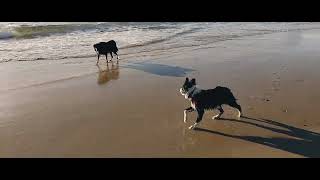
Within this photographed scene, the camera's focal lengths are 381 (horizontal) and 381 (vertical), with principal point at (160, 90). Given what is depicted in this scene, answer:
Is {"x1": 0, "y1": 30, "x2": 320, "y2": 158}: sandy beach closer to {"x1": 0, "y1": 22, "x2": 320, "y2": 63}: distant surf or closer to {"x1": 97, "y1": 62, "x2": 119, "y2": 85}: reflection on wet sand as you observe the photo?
{"x1": 97, "y1": 62, "x2": 119, "y2": 85}: reflection on wet sand

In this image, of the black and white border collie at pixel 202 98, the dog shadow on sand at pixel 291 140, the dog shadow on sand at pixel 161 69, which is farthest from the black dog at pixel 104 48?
the dog shadow on sand at pixel 291 140

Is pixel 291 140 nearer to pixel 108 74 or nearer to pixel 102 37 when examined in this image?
pixel 108 74

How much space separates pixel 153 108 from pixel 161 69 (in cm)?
455

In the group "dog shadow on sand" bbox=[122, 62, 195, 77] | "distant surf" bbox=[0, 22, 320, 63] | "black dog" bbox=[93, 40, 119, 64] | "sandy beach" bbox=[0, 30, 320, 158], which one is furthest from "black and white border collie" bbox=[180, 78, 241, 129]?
"distant surf" bbox=[0, 22, 320, 63]

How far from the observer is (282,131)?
24.0 feet

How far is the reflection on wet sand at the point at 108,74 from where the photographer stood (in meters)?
12.1

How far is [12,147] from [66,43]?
13560mm

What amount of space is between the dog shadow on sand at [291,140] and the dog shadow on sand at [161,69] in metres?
5.18

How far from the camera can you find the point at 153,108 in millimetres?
8891

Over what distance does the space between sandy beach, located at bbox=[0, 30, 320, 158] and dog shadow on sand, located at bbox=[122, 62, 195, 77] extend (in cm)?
3

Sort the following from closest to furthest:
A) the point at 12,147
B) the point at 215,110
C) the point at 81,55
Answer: the point at 12,147, the point at 215,110, the point at 81,55

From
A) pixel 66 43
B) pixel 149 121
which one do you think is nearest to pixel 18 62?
pixel 66 43

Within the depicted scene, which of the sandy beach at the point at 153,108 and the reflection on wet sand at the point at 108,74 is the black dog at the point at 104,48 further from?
the reflection on wet sand at the point at 108,74
